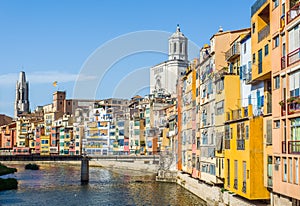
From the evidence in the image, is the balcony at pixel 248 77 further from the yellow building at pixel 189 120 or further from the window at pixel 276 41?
the yellow building at pixel 189 120

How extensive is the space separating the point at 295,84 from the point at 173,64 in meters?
126

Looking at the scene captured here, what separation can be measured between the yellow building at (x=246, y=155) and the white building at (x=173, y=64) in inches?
4395

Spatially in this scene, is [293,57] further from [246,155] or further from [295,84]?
[246,155]

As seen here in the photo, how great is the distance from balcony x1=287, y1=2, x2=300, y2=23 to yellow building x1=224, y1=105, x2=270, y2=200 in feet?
27.1

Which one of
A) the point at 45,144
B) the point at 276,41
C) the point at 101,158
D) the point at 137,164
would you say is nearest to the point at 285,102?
the point at 276,41

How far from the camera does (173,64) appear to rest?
153375 mm

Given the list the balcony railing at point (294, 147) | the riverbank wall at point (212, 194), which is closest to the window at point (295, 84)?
the balcony railing at point (294, 147)

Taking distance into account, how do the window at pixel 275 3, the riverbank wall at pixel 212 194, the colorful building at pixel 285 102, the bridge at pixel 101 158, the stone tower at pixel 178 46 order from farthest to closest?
the stone tower at pixel 178 46, the bridge at pixel 101 158, the riverbank wall at pixel 212 194, the window at pixel 275 3, the colorful building at pixel 285 102

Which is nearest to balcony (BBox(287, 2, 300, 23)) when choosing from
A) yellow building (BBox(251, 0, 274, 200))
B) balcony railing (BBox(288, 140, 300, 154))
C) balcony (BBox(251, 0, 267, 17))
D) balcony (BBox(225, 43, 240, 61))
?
yellow building (BBox(251, 0, 274, 200))

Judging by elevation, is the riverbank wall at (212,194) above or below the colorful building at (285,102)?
below

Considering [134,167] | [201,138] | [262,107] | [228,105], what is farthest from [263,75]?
[134,167]

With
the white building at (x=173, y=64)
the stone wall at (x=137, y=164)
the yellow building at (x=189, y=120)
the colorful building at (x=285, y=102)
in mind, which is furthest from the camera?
the white building at (x=173, y=64)

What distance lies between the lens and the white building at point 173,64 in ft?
503

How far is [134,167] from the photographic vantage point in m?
97.6
